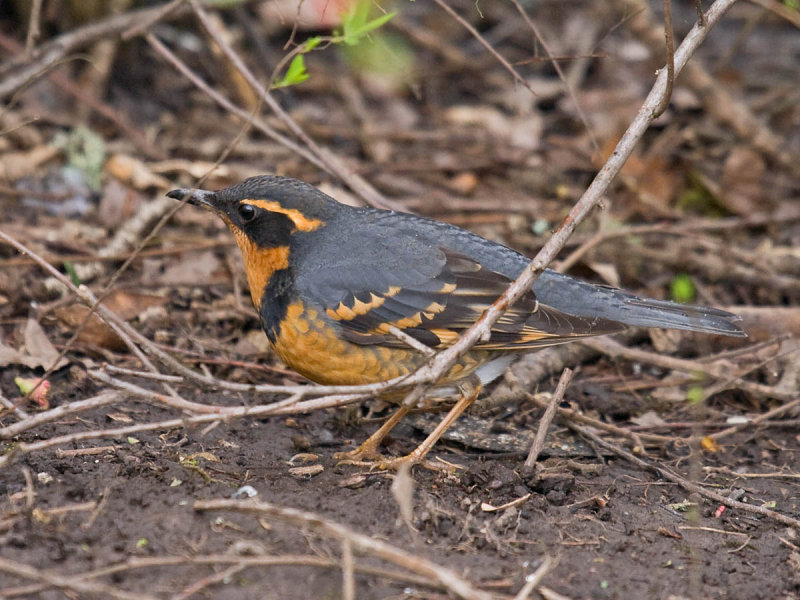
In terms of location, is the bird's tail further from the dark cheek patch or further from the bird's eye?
the bird's eye

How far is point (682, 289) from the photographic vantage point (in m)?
6.73

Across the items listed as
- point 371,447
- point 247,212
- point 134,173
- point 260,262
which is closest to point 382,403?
point 371,447

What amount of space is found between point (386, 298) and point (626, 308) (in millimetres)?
1449

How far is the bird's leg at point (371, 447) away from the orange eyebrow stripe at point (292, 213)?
120 cm

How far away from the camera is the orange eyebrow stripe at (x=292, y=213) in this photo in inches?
217

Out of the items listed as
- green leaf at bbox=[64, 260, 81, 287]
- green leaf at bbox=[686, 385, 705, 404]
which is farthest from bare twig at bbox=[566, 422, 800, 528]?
green leaf at bbox=[64, 260, 81, 287]

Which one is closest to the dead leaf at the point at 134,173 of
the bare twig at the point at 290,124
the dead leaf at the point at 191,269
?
the dead leaf at the point at 191,269

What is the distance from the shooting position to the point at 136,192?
26.9 feet

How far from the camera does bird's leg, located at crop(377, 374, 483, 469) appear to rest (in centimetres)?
517

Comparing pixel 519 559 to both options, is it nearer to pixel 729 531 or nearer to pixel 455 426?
pixel 729 531

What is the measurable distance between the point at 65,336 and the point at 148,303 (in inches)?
26.7

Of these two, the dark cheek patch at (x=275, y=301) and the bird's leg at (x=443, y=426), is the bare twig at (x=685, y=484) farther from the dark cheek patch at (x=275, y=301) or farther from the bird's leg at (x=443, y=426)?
the dark cheek patch at (x=275, y=301)

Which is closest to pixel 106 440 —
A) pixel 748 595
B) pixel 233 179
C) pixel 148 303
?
pixel 148 303

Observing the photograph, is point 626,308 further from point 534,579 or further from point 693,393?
point 534,579
